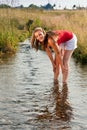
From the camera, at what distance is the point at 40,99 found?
27.4 feet

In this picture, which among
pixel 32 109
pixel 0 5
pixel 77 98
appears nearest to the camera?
pixel 32 109

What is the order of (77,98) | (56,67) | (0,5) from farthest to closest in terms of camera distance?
(0,5), (56,67), (77,98)

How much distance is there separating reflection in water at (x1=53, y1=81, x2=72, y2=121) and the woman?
2.19 feet

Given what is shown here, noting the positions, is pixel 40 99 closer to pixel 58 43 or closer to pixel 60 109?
pixel 60 109

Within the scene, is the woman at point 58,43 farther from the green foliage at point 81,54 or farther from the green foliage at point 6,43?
the green foliage at point 6,43

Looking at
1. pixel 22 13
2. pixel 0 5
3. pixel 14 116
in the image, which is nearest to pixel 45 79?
pixel 14 116

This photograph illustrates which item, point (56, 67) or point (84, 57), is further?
point (84, 57)

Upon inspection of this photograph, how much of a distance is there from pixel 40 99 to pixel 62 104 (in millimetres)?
552

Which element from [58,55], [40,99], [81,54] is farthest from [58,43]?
[81,54]

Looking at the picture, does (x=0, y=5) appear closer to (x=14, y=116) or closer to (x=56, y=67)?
(x=56, y=67)

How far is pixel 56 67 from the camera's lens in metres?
10.4

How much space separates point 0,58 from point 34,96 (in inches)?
240

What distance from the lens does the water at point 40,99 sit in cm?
664

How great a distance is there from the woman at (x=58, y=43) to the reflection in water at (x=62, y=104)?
2.19ft
